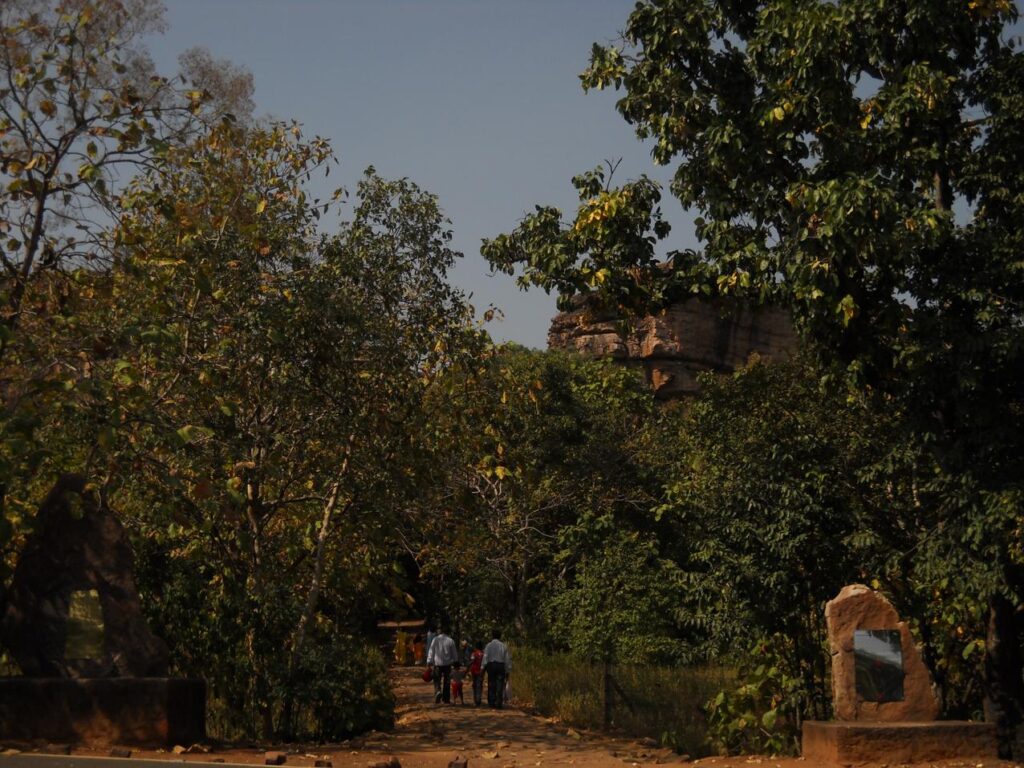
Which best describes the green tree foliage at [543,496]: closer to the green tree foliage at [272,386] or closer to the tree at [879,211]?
the green tree foliage at [272,386]

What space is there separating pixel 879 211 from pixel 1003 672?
5528 mm

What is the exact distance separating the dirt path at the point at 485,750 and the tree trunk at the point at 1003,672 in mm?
1827

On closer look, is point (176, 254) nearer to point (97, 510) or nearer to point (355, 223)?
point (355, 223)

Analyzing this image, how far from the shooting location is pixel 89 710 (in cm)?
1056

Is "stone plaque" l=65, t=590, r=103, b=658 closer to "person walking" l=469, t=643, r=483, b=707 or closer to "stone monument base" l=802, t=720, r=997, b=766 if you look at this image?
"stone monument base" l=802, t=720, r=997, b=766

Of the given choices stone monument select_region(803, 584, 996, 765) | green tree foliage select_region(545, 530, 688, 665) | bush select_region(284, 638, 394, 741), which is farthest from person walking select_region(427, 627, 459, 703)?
stone monument select_region(803, 584, 996, 765)

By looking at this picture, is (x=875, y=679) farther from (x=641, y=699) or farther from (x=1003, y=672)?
(x=641, y=699)

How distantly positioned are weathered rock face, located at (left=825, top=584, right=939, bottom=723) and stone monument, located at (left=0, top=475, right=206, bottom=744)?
6358mm

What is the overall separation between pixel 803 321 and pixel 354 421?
569 cm

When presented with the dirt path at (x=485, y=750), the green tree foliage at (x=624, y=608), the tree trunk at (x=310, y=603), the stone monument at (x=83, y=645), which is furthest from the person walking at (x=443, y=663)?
the stone monument at (x=83, y=645)

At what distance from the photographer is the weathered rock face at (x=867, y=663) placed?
1123 centimetres

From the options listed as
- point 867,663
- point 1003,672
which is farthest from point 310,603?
point 1003,672

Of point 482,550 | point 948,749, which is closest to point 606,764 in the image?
point 948,749

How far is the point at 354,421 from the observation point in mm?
14258
